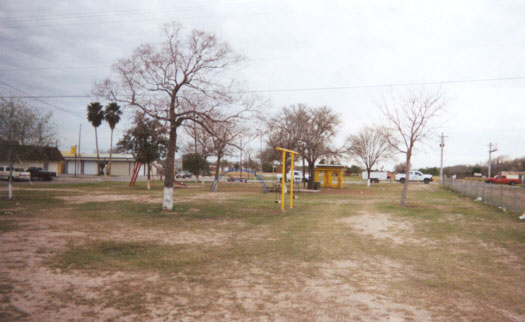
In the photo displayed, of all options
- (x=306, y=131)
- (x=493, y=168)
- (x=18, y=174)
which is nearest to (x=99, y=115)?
(x=18, y=174)

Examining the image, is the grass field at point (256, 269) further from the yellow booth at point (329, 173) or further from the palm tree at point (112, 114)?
the palm tree at point (112, 114)

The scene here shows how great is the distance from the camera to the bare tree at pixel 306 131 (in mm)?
32250

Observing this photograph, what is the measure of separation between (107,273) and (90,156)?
67.4 m

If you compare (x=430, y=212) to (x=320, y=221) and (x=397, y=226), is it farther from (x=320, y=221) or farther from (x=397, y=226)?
(x=320, y=221)

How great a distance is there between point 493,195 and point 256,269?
20728mm

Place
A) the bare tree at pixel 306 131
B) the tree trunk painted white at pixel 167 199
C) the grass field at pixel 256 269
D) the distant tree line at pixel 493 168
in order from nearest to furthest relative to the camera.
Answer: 1. the grass field at pixel 256 269
2. the tree trunk painted white at pixel 167 199
3. the bare tree at pixel 306 131
4. the distant tree line at pixel 493 168

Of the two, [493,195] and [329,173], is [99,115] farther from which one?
[493,195]

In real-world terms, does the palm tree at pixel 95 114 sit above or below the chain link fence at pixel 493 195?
above

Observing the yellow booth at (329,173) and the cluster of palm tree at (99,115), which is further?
the cluster of palm tree at (99,115)

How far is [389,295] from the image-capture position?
551 centimetres

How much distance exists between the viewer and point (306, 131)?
32188 millimetres

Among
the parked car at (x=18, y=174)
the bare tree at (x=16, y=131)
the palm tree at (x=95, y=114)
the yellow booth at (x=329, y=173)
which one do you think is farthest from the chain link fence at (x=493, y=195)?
the palm tree at (x=95, y=114)

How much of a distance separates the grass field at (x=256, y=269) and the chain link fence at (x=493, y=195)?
439cm

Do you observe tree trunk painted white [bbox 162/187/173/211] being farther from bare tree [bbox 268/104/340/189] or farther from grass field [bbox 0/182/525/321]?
bare tree [bbox 268/104/340/189]
